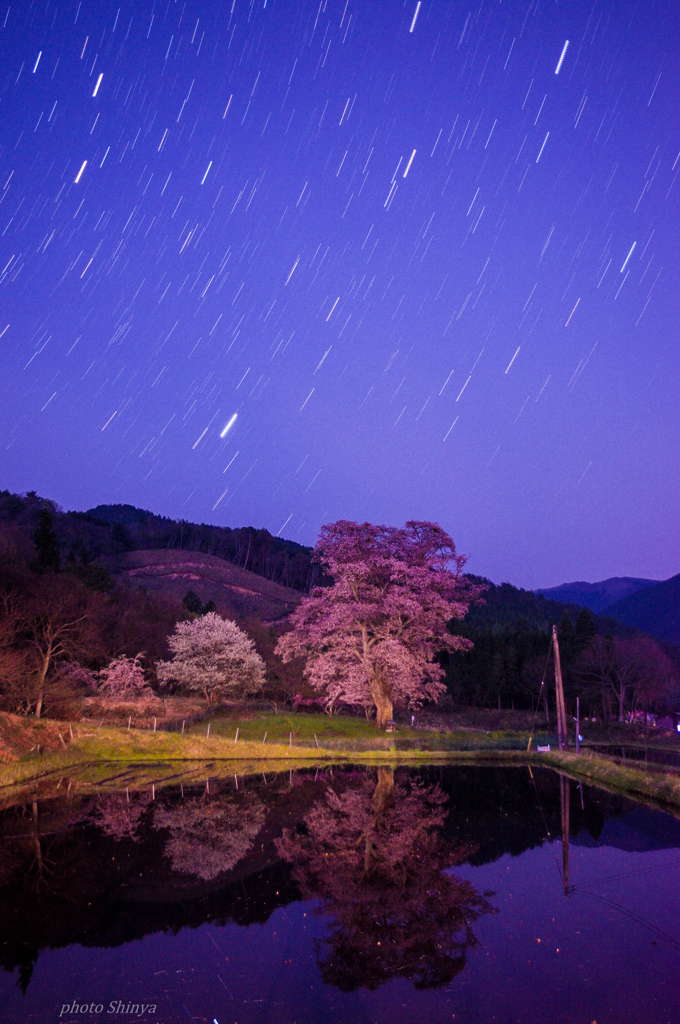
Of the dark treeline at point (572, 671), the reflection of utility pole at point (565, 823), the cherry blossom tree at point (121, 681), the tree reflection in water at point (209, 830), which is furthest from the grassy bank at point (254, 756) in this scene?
the dark treeline at point (572, 671)

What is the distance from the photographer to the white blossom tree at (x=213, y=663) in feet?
161

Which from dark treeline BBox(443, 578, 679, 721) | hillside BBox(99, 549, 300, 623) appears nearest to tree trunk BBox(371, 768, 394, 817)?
dark treeline BBox(443, 578, 679, 721)

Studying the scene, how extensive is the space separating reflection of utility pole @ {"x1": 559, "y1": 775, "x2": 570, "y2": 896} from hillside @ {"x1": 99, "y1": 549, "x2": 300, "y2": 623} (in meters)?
96.3

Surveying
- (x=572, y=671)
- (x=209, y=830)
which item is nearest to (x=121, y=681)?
(x=209, y=830)

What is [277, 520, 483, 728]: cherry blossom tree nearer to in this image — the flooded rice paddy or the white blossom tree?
the white blossom tree

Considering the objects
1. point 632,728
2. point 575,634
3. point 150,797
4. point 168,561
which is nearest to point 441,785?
point 150,797

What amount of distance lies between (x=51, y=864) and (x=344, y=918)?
754 cm

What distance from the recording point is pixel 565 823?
18984 mm

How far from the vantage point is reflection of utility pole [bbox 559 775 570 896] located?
13.7 meters

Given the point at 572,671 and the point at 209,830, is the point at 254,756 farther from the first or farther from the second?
the point at 572,671

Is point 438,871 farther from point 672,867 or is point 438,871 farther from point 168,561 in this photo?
point 168,561

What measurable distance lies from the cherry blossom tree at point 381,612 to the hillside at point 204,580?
80.0 meters

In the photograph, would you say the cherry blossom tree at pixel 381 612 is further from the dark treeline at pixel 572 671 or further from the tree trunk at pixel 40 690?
the dark treeline at pixel 572 671

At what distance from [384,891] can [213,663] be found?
3860 centimetres
